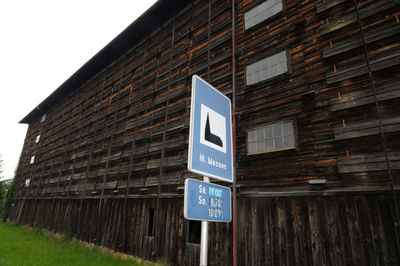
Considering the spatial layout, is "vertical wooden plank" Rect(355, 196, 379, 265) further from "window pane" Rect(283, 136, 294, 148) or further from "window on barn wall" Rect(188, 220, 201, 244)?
"window on barn wall" Rect(188, 220, 201, 244)

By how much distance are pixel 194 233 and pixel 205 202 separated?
23.1ft

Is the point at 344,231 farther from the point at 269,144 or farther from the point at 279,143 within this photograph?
the point at 269,144

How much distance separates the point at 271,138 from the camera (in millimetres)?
7086

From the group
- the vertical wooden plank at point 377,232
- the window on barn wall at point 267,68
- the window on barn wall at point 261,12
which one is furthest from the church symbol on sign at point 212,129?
the window on barn wall at point 261,12

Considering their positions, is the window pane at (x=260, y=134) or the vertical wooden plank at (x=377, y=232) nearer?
the vertical wooden plank at (x=377, y=232)

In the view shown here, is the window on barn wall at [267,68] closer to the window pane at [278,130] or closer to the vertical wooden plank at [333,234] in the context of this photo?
the window pane at [278,130]

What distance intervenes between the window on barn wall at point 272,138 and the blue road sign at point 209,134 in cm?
457

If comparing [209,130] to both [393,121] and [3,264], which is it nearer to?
[393,121]

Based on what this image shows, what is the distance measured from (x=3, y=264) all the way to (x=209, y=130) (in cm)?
1044

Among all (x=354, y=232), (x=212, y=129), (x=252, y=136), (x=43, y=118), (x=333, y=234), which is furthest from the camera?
(x=43, y=118)

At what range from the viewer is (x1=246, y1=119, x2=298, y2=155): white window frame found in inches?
262

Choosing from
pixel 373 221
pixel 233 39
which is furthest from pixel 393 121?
pixel 233 39

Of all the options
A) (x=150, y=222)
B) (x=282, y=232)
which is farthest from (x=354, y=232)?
(x=150, y=222)

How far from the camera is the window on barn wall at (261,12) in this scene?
8.24 m
